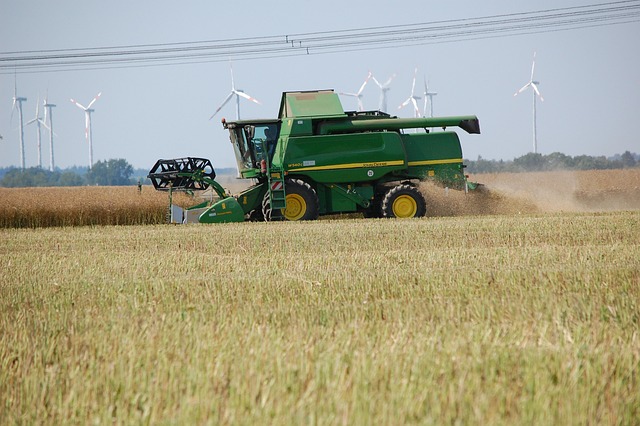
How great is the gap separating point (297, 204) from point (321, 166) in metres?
1.10

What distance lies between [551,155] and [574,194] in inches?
1107

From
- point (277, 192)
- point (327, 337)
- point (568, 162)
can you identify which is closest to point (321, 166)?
point (277, 192)

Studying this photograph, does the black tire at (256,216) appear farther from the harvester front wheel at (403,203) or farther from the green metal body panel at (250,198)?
the harvester front wheel at (403,203)

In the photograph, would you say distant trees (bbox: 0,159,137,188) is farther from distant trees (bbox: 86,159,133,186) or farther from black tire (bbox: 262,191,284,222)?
black tire (bbox: 262,191,284,222)

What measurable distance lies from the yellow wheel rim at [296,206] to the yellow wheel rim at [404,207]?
2201 mm

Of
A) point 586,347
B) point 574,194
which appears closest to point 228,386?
point 586,347

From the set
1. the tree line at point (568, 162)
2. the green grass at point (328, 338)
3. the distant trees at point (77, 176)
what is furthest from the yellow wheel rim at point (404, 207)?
the distant trees at point (77, 176)

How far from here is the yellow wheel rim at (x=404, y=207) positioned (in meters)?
21.5

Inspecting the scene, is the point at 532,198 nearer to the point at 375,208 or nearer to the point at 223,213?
the point at 375,208

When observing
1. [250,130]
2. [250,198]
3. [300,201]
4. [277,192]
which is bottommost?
[300,201]

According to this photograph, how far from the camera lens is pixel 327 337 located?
6.06 meters

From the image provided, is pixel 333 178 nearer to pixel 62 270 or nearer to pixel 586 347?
pixel 62 270

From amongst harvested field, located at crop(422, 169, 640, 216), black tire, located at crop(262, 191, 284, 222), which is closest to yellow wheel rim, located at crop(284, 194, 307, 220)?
black tire, located at crop(262, 191, 284, 222)

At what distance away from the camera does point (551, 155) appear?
52.7 metres
